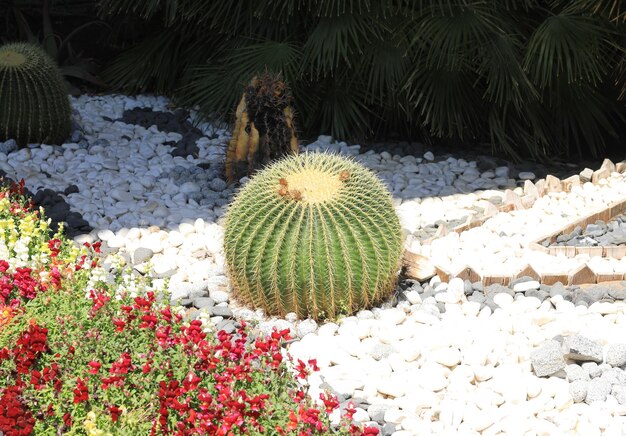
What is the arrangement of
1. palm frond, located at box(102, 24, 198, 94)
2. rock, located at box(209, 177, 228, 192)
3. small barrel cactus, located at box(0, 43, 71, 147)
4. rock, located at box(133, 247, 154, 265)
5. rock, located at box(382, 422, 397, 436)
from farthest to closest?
palm frond, located at box(102, 24, 198, 94) → small barrel cactus, located at box(0, 43, 71, 147) → rock, located at box(209, 177, 228, 192) → rock, located at box(133, 247, 154, 265) → rock, located at box(382, 422, 397, 436)

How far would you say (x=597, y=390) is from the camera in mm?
A: 3195

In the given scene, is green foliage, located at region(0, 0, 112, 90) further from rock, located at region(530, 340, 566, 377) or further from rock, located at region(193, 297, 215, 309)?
rock, located at region(530, 340, 566, 377)

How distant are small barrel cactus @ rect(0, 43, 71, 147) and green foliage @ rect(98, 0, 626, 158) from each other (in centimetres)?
89

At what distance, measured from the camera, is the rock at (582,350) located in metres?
Result: 3.36

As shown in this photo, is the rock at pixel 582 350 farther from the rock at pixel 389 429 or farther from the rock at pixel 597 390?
the rock at pixel 389 429

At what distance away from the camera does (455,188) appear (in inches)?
221

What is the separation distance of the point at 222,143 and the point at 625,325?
3.20 m

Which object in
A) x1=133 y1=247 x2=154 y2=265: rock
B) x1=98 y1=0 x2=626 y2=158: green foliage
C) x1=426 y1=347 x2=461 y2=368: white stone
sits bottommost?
x1=133 y1=247 x2=154 y2=265: rock

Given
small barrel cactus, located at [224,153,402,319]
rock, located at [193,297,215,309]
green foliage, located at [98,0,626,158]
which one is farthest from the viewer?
green foliage, located at [98,0,626,158]

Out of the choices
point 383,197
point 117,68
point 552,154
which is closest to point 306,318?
point 383,197

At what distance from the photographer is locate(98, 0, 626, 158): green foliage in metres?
5.78

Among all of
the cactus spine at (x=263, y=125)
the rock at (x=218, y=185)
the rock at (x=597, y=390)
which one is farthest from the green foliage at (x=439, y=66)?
the rock at (x=597, y=390)

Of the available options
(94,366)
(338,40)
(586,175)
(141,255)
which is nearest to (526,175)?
(586,175)

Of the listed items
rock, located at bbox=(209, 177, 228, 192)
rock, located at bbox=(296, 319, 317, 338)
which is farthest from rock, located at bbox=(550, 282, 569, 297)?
rock, located at bbox=(209, 177, 228, 192)
